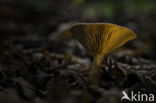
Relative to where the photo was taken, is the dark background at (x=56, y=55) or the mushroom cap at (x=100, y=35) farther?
the mushroom cap at (x=100, y=35)

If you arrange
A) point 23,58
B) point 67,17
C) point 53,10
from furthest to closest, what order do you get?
point 53,10
point 67,17
point 23,58

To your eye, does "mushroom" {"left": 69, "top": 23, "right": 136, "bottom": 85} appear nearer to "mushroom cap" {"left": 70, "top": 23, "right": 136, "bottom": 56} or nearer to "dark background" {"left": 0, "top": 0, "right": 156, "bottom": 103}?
"mushroom cap" {"left": 70, "top": 23, "right": 136, "bottom": 56}

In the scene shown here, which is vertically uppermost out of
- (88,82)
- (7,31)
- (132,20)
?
(132,20)

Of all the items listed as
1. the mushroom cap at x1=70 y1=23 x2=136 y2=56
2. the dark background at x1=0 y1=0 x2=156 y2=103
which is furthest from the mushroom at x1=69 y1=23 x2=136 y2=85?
the dark background at x1=0 y1=0 x2=156 y2=103

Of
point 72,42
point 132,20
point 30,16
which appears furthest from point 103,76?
point 30,16

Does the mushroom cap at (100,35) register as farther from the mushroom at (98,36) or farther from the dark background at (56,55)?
the dark background at (56,55)

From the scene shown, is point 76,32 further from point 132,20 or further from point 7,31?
point 132,20

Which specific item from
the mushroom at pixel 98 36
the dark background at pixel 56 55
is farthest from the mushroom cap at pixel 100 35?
the dark background at pixel 56 55
